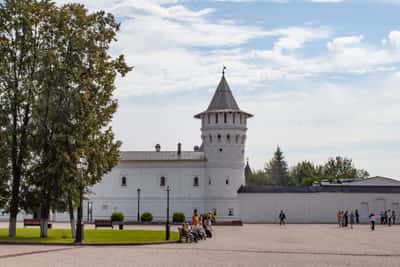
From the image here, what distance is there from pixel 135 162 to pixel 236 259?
5074 centimetres

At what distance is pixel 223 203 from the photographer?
2645 inches

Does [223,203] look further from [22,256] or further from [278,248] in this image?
[22,256]

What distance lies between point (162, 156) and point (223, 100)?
8.80m

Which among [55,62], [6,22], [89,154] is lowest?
[89,154]

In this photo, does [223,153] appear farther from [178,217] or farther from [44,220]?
[44,220]

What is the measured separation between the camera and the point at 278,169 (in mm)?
130625

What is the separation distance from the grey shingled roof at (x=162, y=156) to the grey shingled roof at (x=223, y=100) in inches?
206

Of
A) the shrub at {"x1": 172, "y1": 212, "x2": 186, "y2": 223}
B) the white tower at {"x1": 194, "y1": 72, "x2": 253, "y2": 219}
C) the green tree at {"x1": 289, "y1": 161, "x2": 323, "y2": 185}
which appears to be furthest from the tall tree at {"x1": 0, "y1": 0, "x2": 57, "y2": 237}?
the green tree at {"x1": 289, "y1": 161, "x2": 323, "y2": 185}

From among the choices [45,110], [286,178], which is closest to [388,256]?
[45,110]

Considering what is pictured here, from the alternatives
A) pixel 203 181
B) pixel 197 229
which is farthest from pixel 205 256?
pixel 203 181

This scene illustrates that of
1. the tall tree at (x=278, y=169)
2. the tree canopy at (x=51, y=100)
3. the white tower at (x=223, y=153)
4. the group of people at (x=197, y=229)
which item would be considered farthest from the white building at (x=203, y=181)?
the tall tree at (x=278, y=169)

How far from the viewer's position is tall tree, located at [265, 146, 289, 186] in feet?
421

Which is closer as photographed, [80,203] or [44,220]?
[80,203]

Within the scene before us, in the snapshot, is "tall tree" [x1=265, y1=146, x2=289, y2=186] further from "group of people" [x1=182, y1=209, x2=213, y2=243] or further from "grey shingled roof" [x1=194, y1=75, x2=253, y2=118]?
"group of people" [x1=182, y1=209, x2=213, y2=243]
